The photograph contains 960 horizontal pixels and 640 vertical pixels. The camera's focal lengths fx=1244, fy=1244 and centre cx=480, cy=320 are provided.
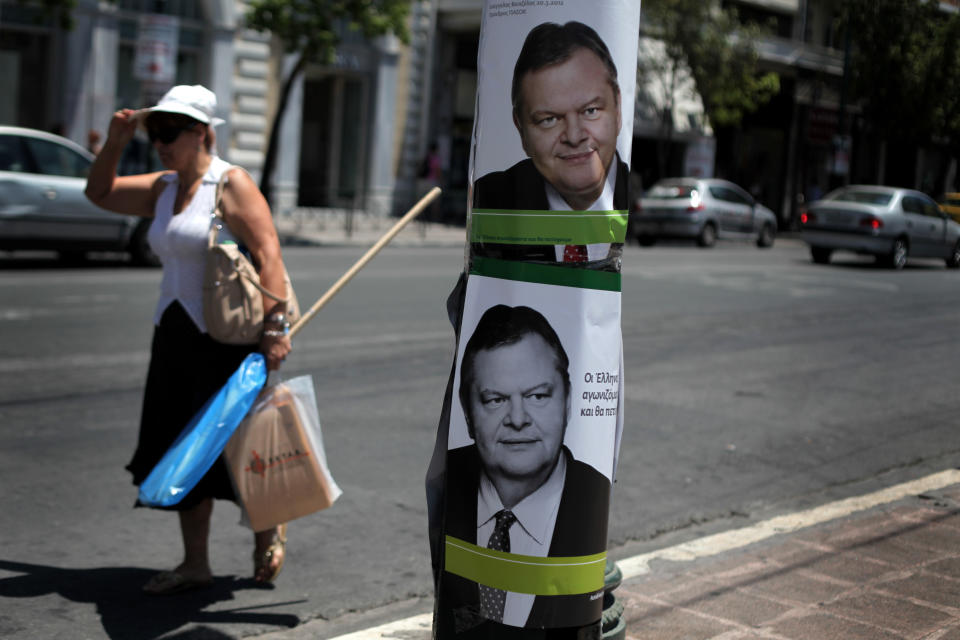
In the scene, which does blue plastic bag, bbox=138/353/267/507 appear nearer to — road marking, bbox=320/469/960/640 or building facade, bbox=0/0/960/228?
road marking, bbox=320/469/960/640

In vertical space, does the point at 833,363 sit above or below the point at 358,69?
below

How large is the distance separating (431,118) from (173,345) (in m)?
29.0

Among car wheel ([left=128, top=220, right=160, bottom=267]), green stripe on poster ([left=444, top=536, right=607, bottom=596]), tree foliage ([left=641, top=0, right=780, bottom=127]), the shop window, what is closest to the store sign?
→ car wheel ([left=128, top=220, right=160, bottom=267])

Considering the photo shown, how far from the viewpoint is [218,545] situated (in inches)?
214

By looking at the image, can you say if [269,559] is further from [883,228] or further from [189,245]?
[883,228]

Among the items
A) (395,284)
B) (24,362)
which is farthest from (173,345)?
(395,284)

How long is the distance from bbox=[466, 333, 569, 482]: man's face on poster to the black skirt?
1.80m

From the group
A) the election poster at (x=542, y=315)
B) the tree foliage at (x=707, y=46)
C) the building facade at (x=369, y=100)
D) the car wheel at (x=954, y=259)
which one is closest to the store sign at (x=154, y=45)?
the building facade at (x=369, y=100)

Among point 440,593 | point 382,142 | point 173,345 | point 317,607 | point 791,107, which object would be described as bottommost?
point 317,607

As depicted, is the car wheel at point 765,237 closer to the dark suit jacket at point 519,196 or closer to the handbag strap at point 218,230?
the handbag strap at point 218,230

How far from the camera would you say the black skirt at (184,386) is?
4617mm

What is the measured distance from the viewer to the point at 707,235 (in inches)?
1104

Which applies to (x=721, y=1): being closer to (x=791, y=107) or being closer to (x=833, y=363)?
(x=791, y=107)

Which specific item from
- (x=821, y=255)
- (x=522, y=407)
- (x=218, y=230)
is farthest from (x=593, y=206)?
(x=821, y=255)
